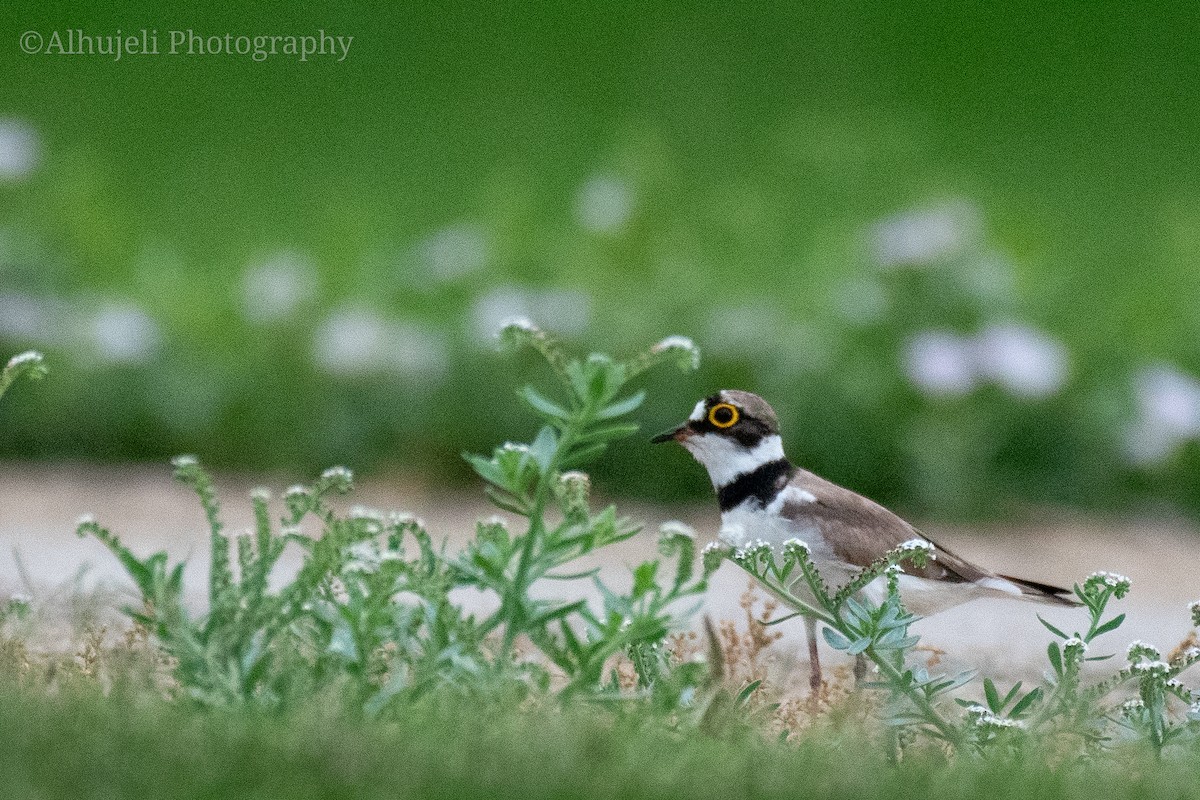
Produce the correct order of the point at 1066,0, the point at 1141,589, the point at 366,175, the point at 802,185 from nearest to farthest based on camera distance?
1. the point at 1141,589
2. the point at 802,185
3. the point at 366,175
4. the point at 1066,0

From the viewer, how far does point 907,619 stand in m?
3.59

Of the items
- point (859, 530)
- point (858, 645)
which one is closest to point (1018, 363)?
point (859, 530)

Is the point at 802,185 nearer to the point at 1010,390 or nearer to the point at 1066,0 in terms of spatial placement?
the point at 1010,390

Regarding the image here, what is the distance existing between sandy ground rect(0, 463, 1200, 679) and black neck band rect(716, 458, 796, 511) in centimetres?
116

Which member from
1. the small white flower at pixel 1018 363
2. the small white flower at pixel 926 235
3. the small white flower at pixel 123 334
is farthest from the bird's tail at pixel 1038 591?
the small white flower at pixel 123 334

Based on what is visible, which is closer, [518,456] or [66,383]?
[518,456]

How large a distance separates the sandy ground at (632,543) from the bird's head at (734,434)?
118 cm

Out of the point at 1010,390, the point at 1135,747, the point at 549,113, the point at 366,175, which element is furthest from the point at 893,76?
the point at 1135,747

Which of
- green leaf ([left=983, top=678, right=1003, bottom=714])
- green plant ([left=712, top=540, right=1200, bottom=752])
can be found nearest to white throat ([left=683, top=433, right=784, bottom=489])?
green plant ([left=712, top=540, right=1200, bottom=752])

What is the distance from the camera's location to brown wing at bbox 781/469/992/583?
14.3 ft

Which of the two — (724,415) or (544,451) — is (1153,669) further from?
(724,415)

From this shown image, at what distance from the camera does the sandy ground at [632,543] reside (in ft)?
19.6

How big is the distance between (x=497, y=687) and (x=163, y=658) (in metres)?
0.90

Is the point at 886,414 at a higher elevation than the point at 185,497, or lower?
higher
